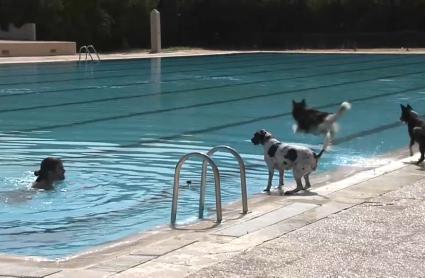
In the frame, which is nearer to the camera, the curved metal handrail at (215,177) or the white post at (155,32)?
the curved metal handrail at (215,177)

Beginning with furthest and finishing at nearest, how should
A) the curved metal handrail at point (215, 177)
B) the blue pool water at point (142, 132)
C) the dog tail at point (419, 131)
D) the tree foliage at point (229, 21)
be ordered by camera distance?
1. the tree foliage at point (229, 21)
2. the dog tail at point (419, 131)
3. the blue pool water at point (142, 132)
4. the curved metal handrail at point (215, 177)

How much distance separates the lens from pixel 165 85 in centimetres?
1895

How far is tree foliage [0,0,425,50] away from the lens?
39.1 meters

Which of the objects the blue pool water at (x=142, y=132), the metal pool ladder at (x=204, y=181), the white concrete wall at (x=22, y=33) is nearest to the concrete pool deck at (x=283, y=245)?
the metal pool ladder at (x=204, y=181)

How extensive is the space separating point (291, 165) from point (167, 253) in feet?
7.20

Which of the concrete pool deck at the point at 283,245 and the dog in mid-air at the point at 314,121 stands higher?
the dog in mid-air at the point at 314,121

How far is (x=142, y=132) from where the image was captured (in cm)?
1108

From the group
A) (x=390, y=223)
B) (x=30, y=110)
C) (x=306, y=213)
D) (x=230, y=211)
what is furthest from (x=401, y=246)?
(x=30, y=110)

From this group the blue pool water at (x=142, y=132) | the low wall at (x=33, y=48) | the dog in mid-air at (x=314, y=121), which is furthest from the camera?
the low wall at (x=33, y=48)

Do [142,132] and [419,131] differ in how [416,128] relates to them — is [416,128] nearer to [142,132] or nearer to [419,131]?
[419,131]

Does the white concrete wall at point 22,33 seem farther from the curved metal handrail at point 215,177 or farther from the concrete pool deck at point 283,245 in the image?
the curved metal handrail at point 215,177

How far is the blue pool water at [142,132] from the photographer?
6.33m

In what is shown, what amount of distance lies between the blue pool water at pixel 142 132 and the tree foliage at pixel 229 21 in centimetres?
1522

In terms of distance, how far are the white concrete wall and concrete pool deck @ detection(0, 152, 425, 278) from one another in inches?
1291
